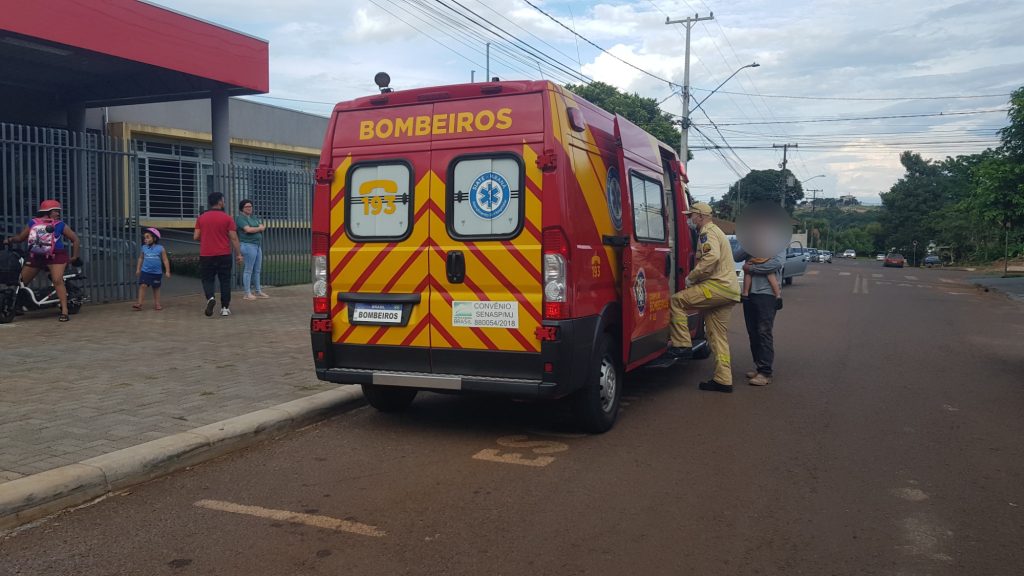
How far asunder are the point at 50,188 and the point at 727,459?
10276 millimetres

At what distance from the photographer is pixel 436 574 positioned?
3467mm

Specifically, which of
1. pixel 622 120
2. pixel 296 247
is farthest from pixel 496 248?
pixel 296 247

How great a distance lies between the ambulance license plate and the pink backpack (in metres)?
6.37

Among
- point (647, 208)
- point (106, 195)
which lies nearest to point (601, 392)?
point (647, 208)

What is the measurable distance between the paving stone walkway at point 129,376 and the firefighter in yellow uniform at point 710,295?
3462 millimetres

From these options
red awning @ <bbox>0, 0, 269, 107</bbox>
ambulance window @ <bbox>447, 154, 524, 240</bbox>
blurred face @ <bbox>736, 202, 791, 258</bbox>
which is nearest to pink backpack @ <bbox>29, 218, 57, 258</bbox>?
red awning @ <bbox>0, 0, 269, 107</bbox>

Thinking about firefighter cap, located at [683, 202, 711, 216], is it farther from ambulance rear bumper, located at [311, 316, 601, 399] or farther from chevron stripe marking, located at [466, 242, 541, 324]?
chevron stripe marking, located at [466, 242, 541, 324]

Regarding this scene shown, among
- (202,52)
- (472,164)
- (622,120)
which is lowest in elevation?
(472,164)

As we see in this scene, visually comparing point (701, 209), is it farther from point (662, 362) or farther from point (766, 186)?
point (766, 186)

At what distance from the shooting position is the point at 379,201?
5.83 meters

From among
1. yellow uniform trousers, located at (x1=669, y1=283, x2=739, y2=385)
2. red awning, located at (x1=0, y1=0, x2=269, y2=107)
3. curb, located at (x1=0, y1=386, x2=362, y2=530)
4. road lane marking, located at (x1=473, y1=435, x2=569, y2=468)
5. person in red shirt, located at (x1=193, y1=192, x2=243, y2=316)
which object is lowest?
road lane marking, located at (x1=473, y1=435, x2=569, y2=468)

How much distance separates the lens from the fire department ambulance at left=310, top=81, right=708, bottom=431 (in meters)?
5.31

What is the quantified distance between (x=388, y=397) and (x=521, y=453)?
5.07 feet

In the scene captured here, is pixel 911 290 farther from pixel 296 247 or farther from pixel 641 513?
pixel 641 513
